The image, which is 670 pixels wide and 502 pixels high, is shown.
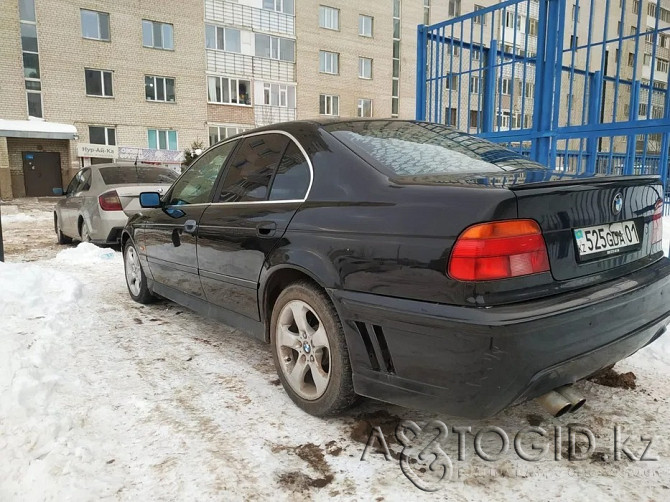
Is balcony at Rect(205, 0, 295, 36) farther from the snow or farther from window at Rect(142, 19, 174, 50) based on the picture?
the snow

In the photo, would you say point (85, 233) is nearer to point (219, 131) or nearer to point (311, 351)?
point (311, 351)

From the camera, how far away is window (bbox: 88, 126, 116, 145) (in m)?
24.8

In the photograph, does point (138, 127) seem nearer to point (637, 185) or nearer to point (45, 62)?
point (45, 62)

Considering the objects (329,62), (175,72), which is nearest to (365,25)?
(329,62)

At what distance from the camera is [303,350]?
2.67 meters

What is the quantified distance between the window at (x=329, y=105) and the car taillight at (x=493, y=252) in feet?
97.4

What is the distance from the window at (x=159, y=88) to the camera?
2600cm

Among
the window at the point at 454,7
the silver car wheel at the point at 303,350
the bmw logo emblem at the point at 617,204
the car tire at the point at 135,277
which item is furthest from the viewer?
the window at the point at 454,7

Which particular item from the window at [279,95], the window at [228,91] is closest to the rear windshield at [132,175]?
the window at [228,91]

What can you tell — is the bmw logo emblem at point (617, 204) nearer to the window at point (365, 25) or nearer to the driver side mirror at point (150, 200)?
the driver side mirror at point (150, 200)

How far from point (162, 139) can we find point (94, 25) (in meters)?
6.21

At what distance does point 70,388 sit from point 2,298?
214 cm

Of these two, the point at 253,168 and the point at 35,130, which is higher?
the point at 35,130

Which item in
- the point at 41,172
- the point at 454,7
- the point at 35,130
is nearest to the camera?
the point at 35,130
